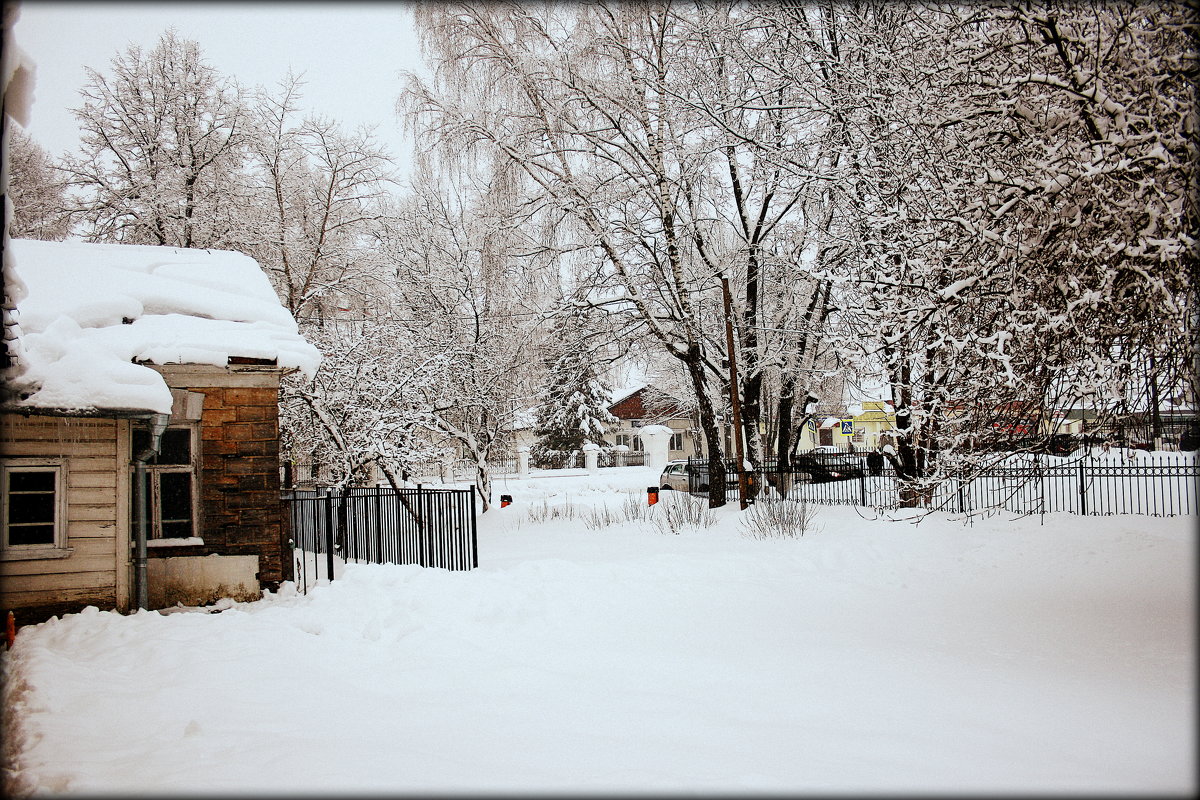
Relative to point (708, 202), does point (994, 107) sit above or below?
below

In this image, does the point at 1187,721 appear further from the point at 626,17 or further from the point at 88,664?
the point at 626,17

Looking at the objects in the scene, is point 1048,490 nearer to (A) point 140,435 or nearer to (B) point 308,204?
(A) point 140,435

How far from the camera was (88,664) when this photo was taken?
21.4ft

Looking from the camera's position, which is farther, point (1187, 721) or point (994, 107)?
→ point (994, 107)

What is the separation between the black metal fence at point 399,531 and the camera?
11.2 metres

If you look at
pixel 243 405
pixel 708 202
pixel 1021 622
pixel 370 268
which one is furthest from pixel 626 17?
pixel 1021 622

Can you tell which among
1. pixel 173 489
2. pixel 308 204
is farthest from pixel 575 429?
pixel 173 489

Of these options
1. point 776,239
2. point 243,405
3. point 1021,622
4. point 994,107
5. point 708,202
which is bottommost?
point 1021,622

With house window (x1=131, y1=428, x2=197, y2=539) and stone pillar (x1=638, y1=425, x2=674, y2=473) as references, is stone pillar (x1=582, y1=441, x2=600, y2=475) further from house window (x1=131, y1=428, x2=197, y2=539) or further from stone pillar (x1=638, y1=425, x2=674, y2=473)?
house window (x1=131, y1=428, x2=197, y2=539)

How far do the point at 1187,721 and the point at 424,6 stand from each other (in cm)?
1755

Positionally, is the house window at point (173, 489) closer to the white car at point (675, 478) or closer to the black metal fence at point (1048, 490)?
the black metal fence at point (1048, 490)

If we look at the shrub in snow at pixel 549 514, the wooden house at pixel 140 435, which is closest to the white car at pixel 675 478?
the shrub in snow at pixel 549 514

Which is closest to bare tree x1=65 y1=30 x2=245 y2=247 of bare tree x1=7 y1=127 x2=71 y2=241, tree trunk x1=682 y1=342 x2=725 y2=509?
bare tree x1=7 y1=127 x2=71 y2=241

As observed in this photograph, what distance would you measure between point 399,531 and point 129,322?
5237mm
